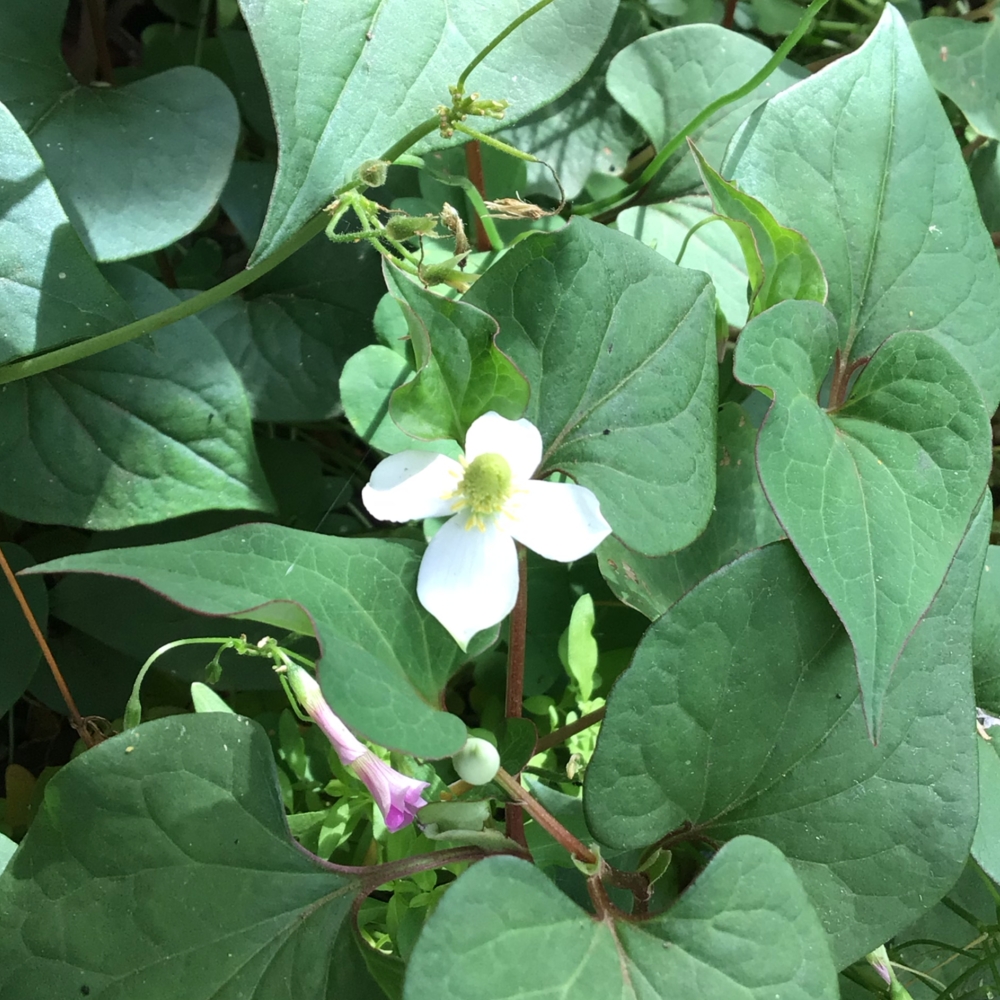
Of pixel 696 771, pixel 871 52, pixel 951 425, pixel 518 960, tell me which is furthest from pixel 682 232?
pixel 518 960

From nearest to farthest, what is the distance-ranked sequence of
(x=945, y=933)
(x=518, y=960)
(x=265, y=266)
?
(x=518, y=960) < (x=265, y=266) < (x=945, y=933)

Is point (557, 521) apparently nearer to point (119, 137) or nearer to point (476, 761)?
point (476, 761)

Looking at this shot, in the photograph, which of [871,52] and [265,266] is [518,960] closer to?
[265,266]

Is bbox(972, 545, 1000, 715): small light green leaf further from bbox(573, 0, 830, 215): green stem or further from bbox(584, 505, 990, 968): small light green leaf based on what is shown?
bbox(573, 0, 830, 215): green stem

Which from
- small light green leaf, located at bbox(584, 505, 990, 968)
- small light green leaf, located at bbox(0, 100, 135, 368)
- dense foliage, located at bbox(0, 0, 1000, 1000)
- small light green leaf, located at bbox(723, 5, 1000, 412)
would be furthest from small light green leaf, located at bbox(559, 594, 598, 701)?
small light green leaf, located at bbox(0, 100, 135, 368)

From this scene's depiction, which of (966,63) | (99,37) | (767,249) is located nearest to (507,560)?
(767,249)

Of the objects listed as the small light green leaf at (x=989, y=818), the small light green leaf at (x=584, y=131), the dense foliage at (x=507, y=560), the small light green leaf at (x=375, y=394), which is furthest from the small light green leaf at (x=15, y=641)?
the small light green leaf at (x=989, y=818)
